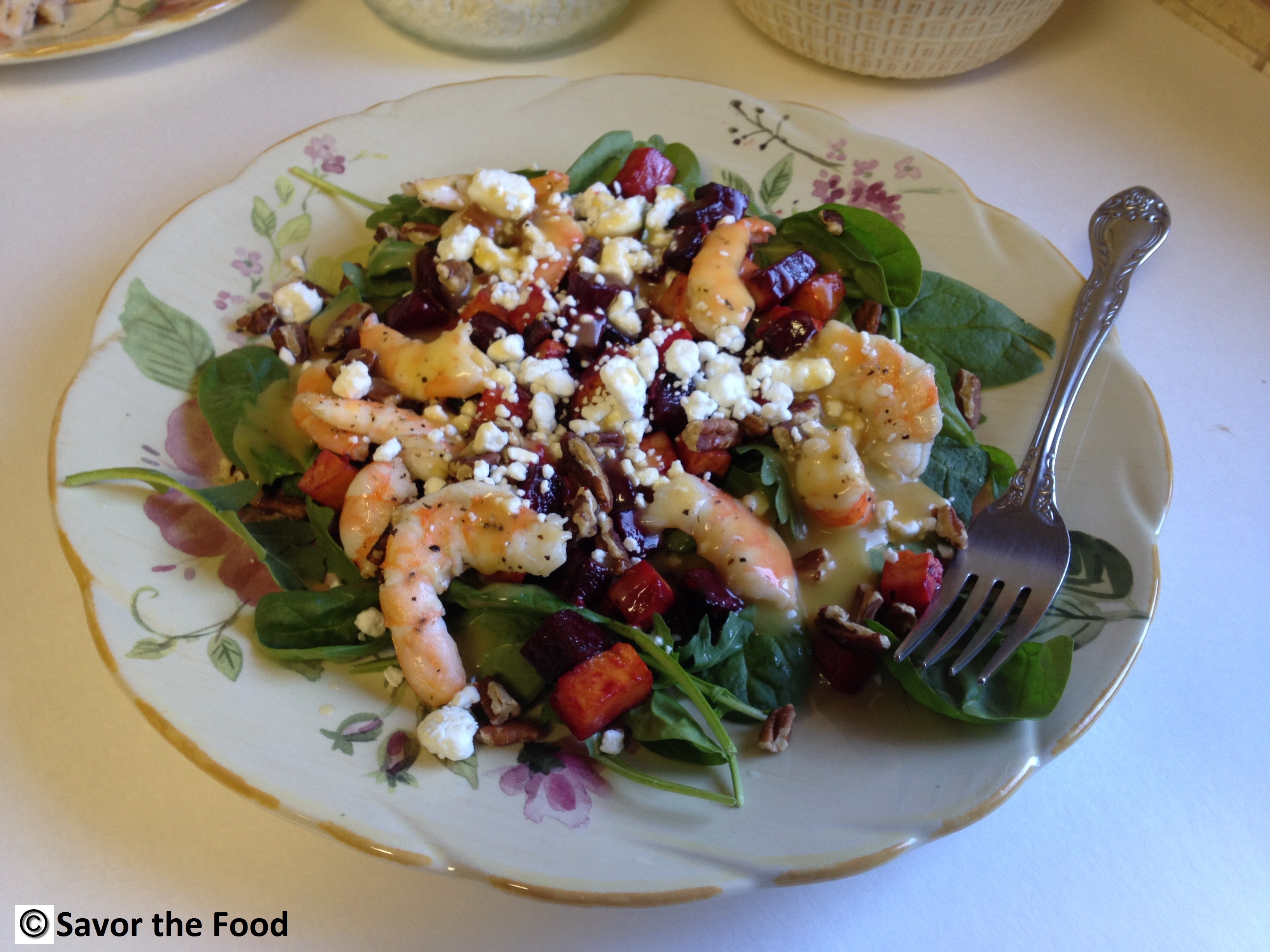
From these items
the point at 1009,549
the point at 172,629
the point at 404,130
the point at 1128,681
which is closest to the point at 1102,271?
the point at 1009,549

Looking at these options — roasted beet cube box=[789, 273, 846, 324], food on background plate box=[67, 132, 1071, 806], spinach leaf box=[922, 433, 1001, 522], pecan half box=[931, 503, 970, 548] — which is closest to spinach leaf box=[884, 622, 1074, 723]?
food on background plate box=[67, 132, 1071, 806]

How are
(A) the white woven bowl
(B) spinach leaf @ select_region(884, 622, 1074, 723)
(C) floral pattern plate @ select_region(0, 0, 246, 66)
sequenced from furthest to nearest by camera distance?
(C) floral pattern plate @ select_region(0, 0, 246, 66), (A) the white woven bowl, (B) spinach leaf @ select_region(884, 622, 1074, 723)

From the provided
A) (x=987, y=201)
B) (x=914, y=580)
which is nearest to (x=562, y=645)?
(x=914, y=580)

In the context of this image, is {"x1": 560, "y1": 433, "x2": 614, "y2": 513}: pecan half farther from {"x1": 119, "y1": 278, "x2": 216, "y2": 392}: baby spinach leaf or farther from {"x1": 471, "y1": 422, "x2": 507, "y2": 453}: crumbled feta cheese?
{"x1": 119, "y1": 278, "x2": 216, "y2": 392}: baby spinach leaf

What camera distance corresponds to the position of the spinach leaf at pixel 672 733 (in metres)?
1.40

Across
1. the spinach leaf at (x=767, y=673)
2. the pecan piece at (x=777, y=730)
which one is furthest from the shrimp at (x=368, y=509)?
the pecan piece at (x=777, y=730)

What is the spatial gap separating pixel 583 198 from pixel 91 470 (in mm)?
1191

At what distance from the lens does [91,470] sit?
1632 millimetres

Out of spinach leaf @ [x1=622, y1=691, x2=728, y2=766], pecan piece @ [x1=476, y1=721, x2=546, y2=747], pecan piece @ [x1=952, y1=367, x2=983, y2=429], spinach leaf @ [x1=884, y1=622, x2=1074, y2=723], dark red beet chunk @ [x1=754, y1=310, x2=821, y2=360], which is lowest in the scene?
pecan piece @ [x1=476, y1=721, x2=546, y2=747]

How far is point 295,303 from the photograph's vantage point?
1943 millimetres

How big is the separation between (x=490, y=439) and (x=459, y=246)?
1.77 ft

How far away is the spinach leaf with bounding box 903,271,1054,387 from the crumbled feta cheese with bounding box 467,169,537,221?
0.92 metres

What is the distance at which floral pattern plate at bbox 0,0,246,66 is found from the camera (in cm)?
246

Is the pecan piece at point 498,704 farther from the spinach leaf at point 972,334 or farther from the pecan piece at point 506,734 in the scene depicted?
the spinach leaf at point 972,334
